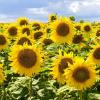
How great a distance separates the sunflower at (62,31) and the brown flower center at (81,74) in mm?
4139

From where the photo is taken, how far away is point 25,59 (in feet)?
29.7

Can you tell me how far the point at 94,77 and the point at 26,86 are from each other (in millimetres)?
1980

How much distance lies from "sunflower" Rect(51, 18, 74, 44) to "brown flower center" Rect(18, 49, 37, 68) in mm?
2971

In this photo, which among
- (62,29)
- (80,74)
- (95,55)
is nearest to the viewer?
(80,74)

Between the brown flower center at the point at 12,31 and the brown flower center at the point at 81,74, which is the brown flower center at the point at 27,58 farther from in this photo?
the brown flower center at the point at 12,31

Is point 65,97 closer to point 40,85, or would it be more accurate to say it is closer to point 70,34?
point 40,85

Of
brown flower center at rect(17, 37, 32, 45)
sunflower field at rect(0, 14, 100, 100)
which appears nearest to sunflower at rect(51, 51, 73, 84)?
sunflower field at rect(0, 14, 100, 100)

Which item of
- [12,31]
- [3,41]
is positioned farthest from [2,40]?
[12,31]

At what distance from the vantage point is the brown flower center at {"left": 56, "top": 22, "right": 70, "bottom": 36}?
1220 cm

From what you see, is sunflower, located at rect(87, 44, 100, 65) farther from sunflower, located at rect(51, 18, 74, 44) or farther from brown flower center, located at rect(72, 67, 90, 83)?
brown flower center, located at rect(72, 67, 90, 83)

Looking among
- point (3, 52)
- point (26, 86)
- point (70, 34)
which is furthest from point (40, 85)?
point (3, 52)

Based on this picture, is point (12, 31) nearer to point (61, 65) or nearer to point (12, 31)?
point (12, 31)

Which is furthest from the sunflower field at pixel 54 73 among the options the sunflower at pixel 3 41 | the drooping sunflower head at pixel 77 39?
the drooping sunflower head at pixel 77 39

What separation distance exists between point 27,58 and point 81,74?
1416mm
